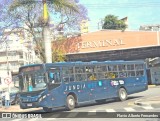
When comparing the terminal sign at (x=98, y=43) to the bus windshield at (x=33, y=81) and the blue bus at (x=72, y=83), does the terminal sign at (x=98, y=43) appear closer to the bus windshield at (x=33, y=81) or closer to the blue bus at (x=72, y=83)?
the blue bus at (x=72, y=83)

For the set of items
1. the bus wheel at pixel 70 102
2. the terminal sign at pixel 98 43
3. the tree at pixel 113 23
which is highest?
the tree at pixel 113 23

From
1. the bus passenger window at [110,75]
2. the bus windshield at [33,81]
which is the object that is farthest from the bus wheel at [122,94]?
the bus windshield at [33,81]

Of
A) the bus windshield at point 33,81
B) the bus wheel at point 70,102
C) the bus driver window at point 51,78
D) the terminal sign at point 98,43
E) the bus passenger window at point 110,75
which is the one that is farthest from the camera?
the terminal sign at point 98,43

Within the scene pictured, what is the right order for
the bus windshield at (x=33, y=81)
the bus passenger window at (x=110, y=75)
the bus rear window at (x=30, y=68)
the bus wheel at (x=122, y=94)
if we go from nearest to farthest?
1. the bus windshield at (x=33, y=81)
2. the bus rear window at (x=30, y=68)
3. the bus passenger window at (x=110, y=75)
4. the bus wheel at (x=122, y=94)

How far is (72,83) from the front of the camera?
23641 millimetres

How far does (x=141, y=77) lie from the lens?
30.3 metres

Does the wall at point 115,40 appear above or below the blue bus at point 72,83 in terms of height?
above

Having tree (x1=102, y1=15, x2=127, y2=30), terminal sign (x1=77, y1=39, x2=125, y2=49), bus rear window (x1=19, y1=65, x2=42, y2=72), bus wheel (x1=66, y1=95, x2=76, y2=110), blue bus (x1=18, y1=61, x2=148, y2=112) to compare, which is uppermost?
tree (x1=102, y1=15, x2=127, y2=30)

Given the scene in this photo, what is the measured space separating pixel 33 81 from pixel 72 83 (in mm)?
2615

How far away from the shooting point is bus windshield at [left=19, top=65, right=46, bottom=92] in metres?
21.8

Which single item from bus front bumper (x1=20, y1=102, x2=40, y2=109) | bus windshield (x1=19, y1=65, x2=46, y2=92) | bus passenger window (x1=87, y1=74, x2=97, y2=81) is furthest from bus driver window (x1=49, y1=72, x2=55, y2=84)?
bus passenger window (x1=87, y1=74, x2=97, y2=81)

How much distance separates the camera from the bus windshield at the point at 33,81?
858 inches

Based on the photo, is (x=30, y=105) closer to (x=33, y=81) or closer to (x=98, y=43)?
(x=33, y=81)

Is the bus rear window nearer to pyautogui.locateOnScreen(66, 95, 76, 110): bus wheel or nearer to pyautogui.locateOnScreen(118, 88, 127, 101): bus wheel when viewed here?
pyautogui.locateOnScreen(66, 95, 76, 110): bus wheel
